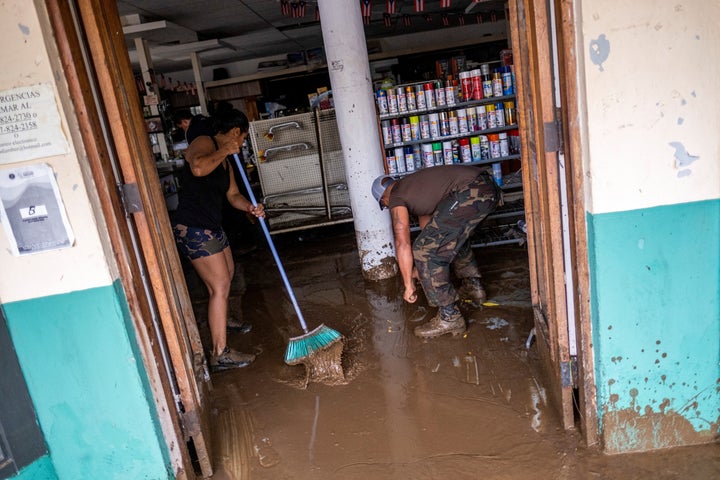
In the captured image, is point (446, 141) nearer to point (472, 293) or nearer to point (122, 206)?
point (472, 293)

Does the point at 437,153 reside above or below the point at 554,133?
below

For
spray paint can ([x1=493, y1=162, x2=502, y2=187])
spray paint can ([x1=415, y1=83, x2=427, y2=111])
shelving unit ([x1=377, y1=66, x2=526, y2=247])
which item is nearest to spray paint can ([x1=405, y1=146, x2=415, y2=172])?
shelving unit ([x1=377, y1=66, x2=526, y2=247])

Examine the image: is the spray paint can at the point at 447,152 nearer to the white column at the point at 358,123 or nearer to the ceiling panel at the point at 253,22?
the white column at the point at 358,123

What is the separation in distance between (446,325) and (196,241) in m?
1.86

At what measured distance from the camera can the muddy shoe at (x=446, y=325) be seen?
3930 millimetres

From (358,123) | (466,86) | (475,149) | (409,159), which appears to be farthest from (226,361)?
(466,86)

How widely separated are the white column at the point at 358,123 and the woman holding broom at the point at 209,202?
5.12ft

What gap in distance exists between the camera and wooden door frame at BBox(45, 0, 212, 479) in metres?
2.23

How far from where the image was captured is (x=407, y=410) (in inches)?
123

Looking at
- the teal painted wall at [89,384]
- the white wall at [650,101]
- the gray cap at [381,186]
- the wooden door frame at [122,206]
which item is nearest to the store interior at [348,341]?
the wooden door frame at [122,206]

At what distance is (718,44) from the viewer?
2.08m

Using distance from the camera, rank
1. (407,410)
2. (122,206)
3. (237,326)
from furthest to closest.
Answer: (237,326)
(407,410)
(122,206)

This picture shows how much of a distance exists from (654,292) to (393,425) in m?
1.50

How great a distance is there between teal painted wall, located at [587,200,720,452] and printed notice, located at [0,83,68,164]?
2.20 meters
